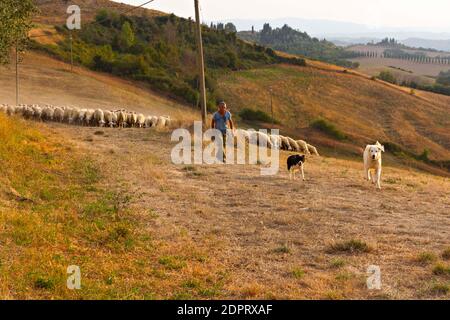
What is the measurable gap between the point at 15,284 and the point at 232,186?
901 cm

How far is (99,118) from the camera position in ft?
102

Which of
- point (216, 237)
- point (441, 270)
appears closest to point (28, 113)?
point (216, 237)

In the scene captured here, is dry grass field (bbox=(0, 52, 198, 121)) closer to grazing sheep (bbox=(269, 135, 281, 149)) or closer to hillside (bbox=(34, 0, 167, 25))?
grazing sheep (bbox=(269, 135, 281, 149))

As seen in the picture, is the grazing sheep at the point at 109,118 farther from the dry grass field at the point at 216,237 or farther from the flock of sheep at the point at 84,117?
the dry grass field at the point at 216,237

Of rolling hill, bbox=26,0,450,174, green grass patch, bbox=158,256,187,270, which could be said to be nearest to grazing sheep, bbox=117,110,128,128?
rolling hill, bbox=26,0,450,174

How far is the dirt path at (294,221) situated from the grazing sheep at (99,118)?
1099cm

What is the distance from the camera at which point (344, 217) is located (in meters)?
12.1

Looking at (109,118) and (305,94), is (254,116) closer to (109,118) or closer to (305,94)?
(305,94)

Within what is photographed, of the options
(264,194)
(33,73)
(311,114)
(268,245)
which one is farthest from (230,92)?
(268,245)

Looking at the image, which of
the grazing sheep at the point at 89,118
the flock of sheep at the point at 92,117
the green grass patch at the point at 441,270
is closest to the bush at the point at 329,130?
the flock of sheep at the point at 92,117

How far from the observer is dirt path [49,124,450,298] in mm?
7969

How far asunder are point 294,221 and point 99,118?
71.1ft

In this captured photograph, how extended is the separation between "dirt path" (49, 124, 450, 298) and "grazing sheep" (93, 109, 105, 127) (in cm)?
1099

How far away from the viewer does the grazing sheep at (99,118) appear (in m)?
30.8
